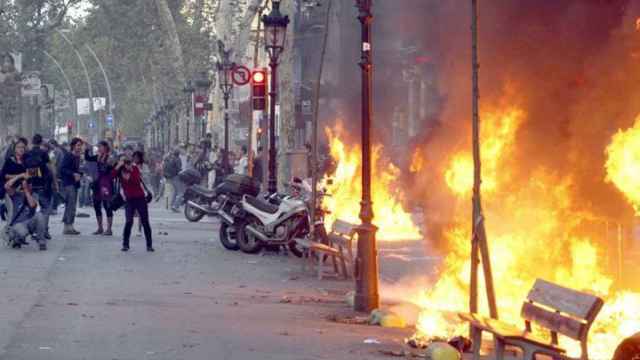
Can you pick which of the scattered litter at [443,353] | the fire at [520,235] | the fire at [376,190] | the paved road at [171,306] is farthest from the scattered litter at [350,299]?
the fire at [376,190]

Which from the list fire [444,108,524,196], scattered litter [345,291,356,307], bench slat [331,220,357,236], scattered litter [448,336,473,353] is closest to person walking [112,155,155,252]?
bench slat [331,220,357,236]

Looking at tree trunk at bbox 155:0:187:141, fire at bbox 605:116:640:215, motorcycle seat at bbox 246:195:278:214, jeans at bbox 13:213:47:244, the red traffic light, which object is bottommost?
jeans at bbox 13:213:47:244

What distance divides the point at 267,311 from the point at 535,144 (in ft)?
11.0

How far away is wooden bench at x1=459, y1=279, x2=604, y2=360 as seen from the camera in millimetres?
8664

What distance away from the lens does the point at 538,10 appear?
44.4ft

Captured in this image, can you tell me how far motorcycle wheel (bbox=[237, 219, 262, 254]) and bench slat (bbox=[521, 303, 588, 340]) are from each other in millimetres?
12381

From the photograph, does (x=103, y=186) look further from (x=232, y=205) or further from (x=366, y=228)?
(x=366, y=228)

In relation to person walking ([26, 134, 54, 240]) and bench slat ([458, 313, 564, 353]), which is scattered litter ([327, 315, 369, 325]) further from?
person walking ([26, 134, 54, 240])

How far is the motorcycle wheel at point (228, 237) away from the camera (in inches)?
896

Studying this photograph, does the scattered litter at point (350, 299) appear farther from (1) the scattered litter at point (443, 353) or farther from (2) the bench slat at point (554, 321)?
(2) the bench slat at point (554, 321)

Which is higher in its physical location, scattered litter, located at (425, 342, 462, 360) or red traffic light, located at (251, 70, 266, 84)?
red traffic light, located at (251, 70, 266, 84)

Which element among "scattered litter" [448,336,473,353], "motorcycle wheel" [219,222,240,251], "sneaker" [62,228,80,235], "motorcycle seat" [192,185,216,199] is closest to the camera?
"scattered litter" [448,336,473,353]

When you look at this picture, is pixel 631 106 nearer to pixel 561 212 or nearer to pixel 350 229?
pixel 561 212

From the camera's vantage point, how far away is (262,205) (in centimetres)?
2225
